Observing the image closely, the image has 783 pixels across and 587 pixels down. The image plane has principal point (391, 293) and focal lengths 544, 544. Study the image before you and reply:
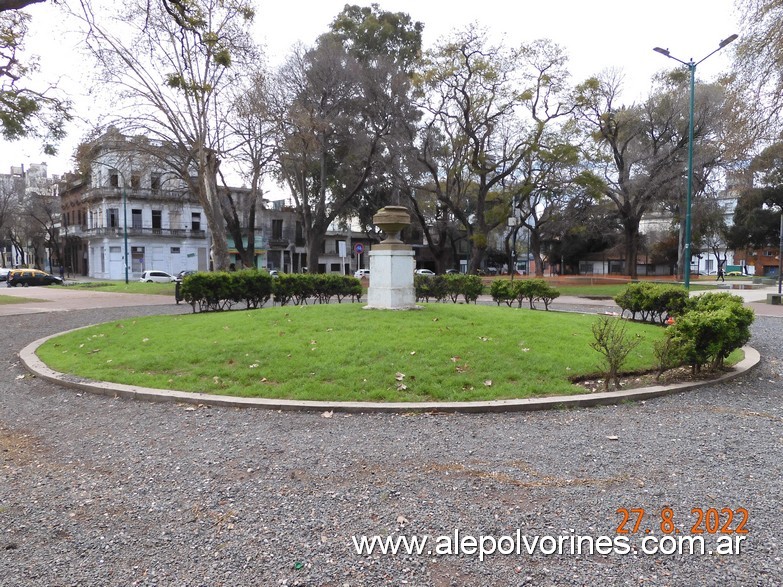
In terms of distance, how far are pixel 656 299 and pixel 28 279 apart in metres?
41.3

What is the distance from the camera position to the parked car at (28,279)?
37750 millimetres

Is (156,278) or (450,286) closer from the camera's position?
(450,286)

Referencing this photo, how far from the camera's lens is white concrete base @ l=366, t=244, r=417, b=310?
977 cm

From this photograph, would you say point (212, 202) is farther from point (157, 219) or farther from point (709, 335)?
point (157, 219)

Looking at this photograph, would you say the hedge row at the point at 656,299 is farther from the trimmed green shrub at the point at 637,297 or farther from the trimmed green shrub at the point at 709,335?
the trimmed green shrub at the point at 709,335

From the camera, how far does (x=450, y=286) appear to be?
17.3 m

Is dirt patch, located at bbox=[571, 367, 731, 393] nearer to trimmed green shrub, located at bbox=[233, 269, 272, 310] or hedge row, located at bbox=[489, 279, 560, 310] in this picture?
hedge row, located at bbox=[489, 279, 560, 310]

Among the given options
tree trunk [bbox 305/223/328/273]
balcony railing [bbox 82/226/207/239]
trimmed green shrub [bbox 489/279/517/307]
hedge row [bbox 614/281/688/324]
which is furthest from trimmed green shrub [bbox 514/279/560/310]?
balcony railing [bbox 82/226/207/239]

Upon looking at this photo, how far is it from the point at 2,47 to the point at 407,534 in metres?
20.8

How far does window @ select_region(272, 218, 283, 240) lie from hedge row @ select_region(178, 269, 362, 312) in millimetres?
42075

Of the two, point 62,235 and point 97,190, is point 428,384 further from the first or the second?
point 62,235

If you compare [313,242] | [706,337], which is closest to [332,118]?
[313,242]

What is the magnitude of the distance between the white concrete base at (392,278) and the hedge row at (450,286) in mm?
7042

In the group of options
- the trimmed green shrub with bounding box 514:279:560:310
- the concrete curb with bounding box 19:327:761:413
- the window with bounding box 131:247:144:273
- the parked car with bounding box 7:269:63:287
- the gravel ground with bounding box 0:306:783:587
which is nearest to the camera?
the gravel ground with bounding box 0:306:783:587
